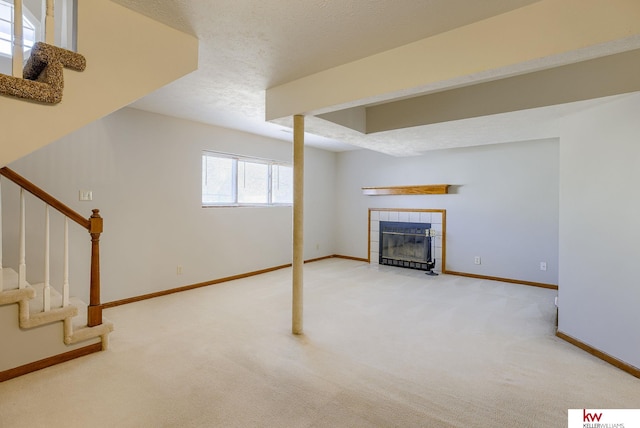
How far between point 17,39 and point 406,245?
5686 mm

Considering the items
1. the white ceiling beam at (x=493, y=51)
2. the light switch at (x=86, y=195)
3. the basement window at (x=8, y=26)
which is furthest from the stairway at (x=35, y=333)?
the white ceiling beam at (x=493, y=51)

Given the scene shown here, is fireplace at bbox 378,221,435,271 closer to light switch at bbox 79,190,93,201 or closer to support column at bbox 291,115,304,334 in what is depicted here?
support column at bbox 291,115,304,334

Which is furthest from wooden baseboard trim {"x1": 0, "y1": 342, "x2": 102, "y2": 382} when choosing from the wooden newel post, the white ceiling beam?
the white ceiling beam

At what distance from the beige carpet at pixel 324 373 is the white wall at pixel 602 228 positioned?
282 mm

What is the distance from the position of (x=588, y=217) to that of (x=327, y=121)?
257 cm

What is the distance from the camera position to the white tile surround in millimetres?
5582

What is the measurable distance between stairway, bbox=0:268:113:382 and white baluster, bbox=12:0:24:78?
62.8 inches

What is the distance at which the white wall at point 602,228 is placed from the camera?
7.68 feet

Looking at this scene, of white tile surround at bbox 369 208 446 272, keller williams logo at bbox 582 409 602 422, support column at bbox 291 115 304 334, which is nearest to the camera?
keller williams logo at bbox 582 409 602 422

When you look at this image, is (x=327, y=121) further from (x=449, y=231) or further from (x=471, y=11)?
(x=449, y=231)

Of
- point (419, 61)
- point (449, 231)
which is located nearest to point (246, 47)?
point (419, 61)

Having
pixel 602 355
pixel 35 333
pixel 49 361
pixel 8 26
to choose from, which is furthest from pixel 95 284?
pixel 602 355

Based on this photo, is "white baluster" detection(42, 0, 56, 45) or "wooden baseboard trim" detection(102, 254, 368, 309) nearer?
"white baluster" detection(42, 0, 56, 45)

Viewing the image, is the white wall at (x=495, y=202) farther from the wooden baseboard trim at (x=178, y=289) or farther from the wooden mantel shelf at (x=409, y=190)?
the wooden baseboard trim at (x=178, y=289)
